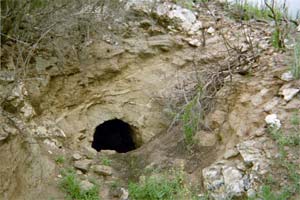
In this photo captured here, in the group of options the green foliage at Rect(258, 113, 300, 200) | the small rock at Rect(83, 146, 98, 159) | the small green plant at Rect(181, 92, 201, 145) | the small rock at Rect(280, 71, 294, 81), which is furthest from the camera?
the small rock at Rect(83, 146, 98, 159)

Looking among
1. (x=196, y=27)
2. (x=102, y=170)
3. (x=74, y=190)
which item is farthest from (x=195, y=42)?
(x=74, y=190)

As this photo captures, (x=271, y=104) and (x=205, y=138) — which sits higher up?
(x=271, y=104)

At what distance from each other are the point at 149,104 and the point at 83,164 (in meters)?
1.09

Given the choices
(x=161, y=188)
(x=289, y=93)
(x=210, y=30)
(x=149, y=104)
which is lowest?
(x=161, y=188)

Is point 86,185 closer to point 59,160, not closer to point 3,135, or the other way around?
point 59,160

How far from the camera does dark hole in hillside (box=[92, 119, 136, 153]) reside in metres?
5.41

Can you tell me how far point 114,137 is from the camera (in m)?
5.65

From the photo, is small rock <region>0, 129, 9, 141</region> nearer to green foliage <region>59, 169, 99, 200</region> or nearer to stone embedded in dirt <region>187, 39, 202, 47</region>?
green foliage <region>59, 169, 99, 200</region>

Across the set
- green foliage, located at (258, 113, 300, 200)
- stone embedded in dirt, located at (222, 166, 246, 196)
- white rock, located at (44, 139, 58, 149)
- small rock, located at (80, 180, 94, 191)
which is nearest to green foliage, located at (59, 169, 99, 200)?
small rock, located at (80, 180, 94, 191)

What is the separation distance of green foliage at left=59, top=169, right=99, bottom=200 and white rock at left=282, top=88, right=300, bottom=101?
1.75 meters

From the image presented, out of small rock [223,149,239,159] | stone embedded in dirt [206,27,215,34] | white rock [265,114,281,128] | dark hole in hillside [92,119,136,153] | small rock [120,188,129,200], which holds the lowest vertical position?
dark hole in hillside [92,119,136,153]

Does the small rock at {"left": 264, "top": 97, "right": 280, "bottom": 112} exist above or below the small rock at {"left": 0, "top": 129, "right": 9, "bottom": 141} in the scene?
above

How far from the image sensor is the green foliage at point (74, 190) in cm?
375

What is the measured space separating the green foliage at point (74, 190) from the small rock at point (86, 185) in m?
0.03
